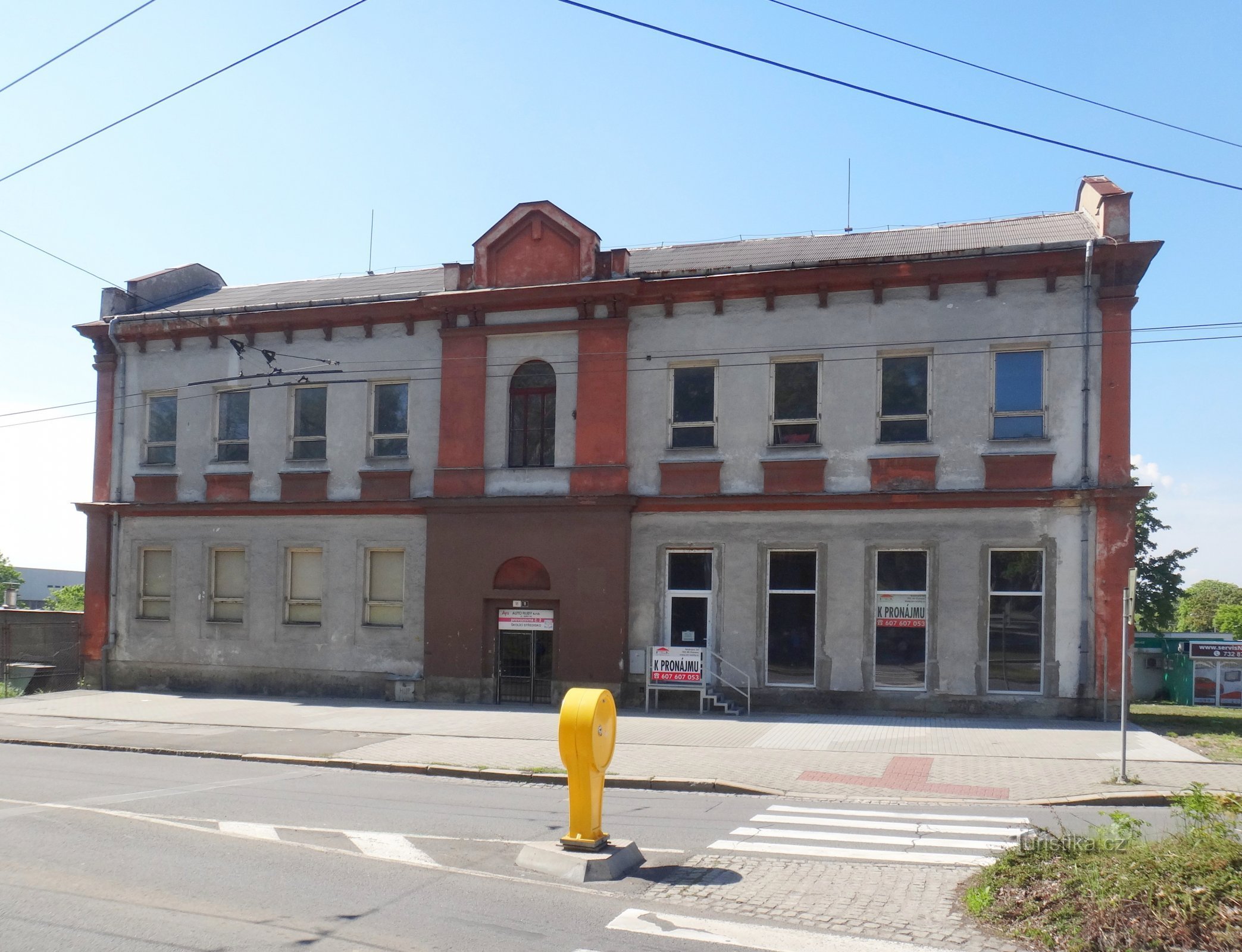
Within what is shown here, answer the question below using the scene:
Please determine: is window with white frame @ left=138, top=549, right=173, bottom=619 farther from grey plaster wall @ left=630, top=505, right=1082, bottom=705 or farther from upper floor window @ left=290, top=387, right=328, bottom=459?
grey plaster wall @ left=630, top=505, right=1082, bottom=705

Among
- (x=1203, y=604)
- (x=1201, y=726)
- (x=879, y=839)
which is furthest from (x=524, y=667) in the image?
(x=1203, y=604)

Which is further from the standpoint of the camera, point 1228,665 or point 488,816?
point 1228,665

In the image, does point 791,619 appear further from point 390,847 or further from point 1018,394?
point 390,847

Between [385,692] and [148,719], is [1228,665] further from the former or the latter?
[148,719]

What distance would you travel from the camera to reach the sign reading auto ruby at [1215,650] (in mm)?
28672

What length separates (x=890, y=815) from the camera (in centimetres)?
1117

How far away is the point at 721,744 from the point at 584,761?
863 centimetres

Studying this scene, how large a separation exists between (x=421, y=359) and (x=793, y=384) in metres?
8.30

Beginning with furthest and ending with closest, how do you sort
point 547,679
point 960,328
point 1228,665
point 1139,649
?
1. point 1139,649
2. point 1228,665
3. point 547,679
4. point 960,328

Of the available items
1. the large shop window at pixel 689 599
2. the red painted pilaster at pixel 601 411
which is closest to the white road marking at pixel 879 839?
the large shop window at pixel 689 599

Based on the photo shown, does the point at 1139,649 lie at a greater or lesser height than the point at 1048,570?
lesser

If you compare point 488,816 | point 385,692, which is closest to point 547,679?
point 385,692

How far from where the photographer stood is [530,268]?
2331 centimetres

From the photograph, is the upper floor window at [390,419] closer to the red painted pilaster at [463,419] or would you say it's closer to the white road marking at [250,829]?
the red painted pilaster at [463,419]
